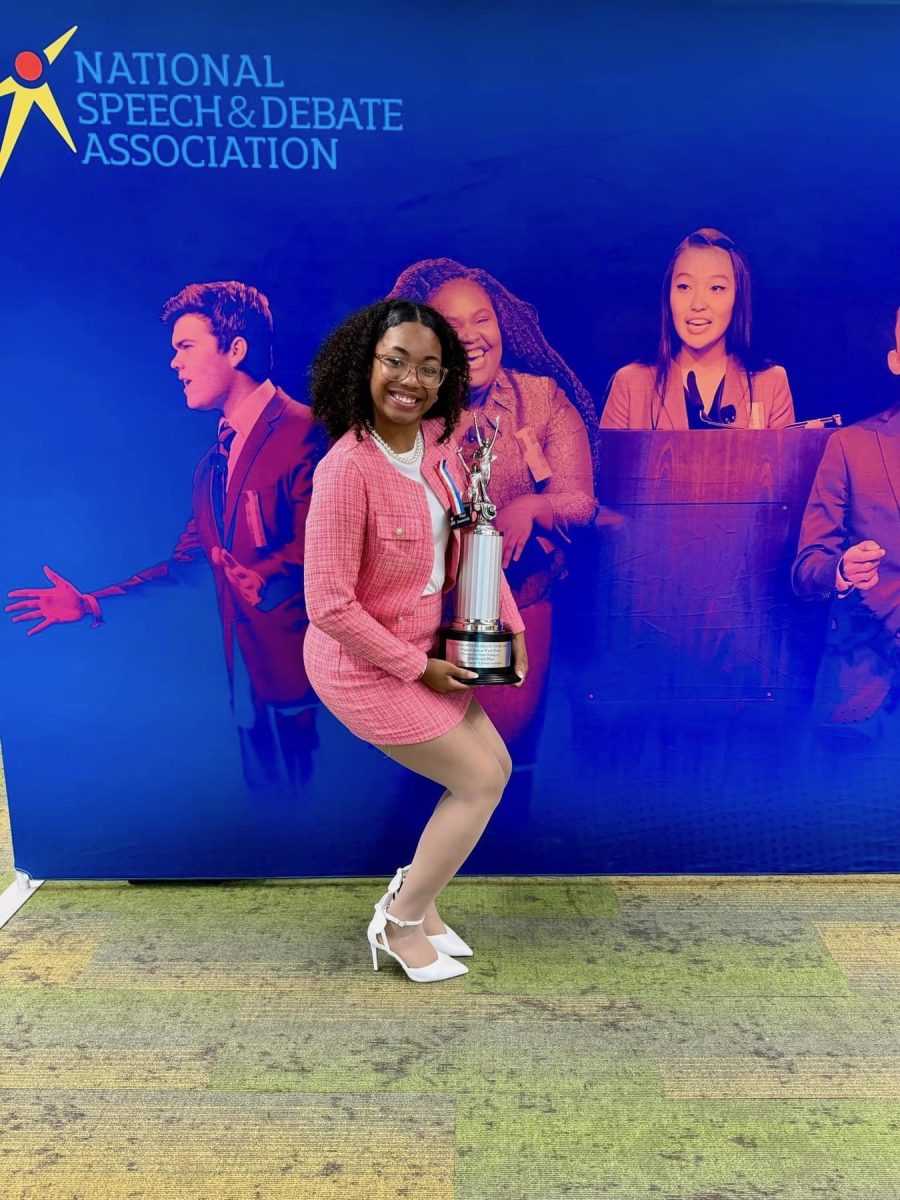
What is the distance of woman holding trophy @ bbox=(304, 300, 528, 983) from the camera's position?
1.87 meters

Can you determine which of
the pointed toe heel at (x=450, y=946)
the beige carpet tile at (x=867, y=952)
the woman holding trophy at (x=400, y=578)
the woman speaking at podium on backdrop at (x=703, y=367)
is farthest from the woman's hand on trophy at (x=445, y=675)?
the beige carpet tile at (x=867, y=952)

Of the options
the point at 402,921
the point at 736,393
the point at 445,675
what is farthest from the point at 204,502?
the point at 736,393

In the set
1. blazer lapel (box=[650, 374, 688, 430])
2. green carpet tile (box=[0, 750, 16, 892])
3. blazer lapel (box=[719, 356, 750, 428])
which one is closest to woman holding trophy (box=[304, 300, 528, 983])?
blazer lapel (box=[650, 374, 688, 430])

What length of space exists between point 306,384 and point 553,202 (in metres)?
0.76

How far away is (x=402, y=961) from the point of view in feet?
6.78

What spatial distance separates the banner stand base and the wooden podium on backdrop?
1679 millimetres

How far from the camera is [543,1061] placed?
180 centimetres

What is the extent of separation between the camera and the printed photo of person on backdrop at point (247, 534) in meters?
2.21

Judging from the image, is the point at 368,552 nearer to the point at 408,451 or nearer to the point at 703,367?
the point at 408,451

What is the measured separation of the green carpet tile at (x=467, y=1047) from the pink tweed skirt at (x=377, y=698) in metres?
0.61

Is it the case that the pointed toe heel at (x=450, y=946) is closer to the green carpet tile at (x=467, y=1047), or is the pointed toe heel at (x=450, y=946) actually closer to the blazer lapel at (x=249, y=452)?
the green carpet tile at (x=467, y=1047)

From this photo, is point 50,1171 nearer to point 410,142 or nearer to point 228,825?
point 228,825

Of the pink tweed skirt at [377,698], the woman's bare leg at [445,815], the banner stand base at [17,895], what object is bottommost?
the banner stand base at [17,895]

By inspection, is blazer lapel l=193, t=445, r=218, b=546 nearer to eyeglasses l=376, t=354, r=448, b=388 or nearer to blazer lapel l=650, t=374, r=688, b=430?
eyeglasses l=376, t=354, r=448, b=388
